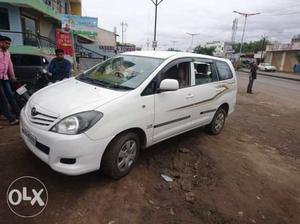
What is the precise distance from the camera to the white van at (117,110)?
265cm

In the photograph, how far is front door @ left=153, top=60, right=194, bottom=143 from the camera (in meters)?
3.53

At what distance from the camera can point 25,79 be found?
804 centimetres

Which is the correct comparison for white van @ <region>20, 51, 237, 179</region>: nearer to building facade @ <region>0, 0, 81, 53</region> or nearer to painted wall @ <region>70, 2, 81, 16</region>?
building facade @ <region>0, 0, 81, 53</region>

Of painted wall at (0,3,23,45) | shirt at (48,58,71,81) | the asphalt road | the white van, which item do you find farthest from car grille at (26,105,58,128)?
painted wall at (0,3,23,45)

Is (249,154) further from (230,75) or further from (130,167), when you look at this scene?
(130,167)

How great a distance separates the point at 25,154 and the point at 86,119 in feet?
5.55

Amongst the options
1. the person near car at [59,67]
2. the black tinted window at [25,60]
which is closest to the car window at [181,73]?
the person near car at [59,67]

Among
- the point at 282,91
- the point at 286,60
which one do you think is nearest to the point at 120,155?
the point at 282,91

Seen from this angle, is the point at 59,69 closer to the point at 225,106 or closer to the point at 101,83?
the point at 101,83

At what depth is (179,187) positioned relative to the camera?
3.27 metres

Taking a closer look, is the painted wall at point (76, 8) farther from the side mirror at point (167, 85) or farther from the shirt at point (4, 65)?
A: the side mirror at point (167, 85)

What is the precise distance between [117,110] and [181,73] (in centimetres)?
172

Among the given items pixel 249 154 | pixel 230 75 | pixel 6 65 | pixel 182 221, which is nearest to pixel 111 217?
pixel 182 221

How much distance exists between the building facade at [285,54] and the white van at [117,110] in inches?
1809
